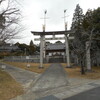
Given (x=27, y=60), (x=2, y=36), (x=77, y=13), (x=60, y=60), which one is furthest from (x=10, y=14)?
(x=77, y=13)

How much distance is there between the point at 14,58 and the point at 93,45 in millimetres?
19546

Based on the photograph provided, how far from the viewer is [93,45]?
15438mm

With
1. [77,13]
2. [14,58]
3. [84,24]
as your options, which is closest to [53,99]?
[84,24]

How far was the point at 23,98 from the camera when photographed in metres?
4.66

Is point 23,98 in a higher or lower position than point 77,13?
lower

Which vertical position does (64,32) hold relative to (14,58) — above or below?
above

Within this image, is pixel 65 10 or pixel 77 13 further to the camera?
pixel 77 13

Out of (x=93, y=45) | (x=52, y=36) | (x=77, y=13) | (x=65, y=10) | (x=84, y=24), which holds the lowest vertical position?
(x=93, y=45)

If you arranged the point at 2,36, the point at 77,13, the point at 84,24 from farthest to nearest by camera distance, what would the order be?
the point at 77,13 → the point at 84,24 → the point at 2,36

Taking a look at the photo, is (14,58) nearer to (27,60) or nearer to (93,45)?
(27,60)

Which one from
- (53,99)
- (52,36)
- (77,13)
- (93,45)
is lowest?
(53,99)

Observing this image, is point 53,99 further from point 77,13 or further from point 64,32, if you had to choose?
point 77,13

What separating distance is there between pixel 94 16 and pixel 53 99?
14081 millimetres

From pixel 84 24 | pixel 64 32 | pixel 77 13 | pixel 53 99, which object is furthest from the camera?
pixel 77 13
